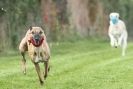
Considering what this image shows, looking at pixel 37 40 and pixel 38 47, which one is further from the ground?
pixel 37 40

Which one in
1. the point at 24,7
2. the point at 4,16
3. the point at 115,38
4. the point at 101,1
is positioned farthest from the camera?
the point at 101,1

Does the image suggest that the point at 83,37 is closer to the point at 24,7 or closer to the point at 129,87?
the point at 24,7

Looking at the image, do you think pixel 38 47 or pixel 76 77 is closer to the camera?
pixel 38 47

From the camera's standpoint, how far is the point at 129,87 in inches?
518

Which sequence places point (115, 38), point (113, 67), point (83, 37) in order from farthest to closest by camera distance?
point (83, 37)
point (115, 38)
point (113, 67)

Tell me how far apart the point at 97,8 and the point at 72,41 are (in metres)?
6.41

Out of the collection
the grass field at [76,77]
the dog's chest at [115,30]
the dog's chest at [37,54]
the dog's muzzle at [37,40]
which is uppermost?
the dog's muzzle at [37,40]

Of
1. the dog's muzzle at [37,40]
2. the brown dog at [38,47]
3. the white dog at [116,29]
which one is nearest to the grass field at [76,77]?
the brown dog at [38,47]

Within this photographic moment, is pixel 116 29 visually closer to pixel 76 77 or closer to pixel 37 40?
pixel 76 77

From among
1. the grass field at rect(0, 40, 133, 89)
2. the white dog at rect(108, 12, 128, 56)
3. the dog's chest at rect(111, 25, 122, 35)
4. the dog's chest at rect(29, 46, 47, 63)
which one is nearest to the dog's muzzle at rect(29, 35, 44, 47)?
the dog's chest at rect(29, 46, 47, 63)

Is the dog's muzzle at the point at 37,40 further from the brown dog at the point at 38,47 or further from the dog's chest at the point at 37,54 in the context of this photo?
the dog's chest at the point at 37,54

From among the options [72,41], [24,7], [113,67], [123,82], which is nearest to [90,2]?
[72,41]

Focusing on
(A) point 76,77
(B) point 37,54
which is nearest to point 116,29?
(A) point 76,77

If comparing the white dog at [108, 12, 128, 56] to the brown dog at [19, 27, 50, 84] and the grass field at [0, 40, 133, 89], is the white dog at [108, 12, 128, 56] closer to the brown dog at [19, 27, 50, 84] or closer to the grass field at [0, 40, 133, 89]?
the grass field at [0, 40, 133, 89]
